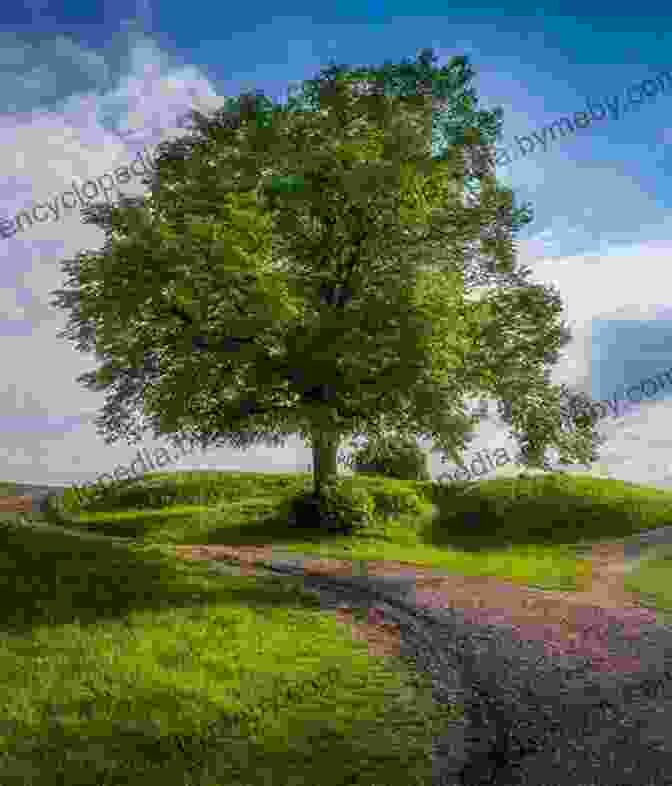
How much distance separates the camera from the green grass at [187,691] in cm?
753

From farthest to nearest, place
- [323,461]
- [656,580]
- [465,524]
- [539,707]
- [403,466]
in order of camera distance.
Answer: [403,466]
[465,524]
[323,461]
[656,580]
[539,707]

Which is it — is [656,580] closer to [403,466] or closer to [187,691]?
[187,691]

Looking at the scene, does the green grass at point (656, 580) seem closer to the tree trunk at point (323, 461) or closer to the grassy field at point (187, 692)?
the grassy field at point (187, 692)

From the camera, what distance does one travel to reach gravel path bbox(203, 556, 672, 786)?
7.73m

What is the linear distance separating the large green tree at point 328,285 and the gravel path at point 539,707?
29.1ft

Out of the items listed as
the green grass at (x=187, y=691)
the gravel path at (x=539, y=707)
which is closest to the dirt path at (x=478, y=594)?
the gravel path at (x=539, y=707)

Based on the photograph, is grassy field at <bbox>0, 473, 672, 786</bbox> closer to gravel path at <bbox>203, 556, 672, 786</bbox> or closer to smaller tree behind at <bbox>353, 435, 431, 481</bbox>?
gravel path at <bbox>203, 556, 672, 786</bbox>

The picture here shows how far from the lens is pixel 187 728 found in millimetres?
8211

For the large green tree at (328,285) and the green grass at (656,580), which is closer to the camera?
the green grass at (656,580)

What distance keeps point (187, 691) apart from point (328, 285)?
18.0 meters

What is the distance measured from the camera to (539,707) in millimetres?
9508

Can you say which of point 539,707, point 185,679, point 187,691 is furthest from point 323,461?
point 187,691

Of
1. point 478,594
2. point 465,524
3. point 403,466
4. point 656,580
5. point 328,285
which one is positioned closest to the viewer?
point 478,594

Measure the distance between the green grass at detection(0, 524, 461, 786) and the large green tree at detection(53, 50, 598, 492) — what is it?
8655 millimetres
